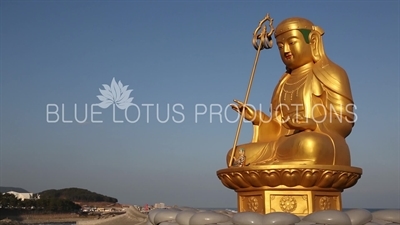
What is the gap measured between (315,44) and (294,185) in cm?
213

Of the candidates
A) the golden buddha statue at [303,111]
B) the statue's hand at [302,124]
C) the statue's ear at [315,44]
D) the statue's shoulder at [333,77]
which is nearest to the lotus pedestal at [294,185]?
the golden buddha statue at [303,111]

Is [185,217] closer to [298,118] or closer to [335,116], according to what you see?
[298,118]

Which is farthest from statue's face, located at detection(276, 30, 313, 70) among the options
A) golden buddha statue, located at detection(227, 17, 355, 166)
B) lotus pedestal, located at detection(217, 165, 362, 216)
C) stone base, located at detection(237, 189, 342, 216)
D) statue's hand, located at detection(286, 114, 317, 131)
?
stone base, located at detection(237, 189, 342, 216)

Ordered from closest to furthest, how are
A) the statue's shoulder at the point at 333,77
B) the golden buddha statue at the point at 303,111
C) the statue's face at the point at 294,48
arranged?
the golden buddha statue at the point at 303,111 → the statue's shoulder at the point at 333,77 → the statue's face at the point at 294,48

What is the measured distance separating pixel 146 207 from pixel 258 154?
512 inches

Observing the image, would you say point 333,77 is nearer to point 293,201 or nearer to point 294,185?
point 294,185

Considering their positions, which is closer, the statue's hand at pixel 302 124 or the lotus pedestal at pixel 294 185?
the lotus pedestal at pixel 294 185

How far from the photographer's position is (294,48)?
5934 mm

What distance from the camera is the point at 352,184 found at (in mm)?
5219

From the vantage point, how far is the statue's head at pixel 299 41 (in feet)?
19.4

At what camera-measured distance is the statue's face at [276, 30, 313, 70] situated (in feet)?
19.4

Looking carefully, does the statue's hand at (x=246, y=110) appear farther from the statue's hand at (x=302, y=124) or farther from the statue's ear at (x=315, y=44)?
the statue's ear at (x=315, y=44)

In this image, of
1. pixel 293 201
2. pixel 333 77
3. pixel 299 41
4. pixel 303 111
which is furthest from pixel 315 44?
pixel 293 201

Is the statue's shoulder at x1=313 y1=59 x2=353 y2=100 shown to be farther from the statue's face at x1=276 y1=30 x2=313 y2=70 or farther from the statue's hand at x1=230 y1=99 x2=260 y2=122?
the statue's hand at x1=230 y1=99 x2=260 y2=122
